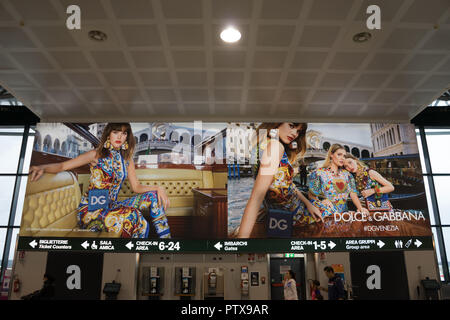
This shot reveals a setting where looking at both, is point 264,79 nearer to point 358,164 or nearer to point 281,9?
point 281,9

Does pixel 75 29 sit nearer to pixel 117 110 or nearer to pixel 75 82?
pixel 75 82

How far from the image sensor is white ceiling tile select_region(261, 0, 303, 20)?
16.7 ft

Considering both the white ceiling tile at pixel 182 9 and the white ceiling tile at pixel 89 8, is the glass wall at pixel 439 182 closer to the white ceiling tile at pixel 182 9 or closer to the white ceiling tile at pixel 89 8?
the white ceiling tile at pixel 182 9

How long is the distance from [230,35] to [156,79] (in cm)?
221

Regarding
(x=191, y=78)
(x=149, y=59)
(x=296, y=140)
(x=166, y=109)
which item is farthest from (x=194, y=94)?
(x=296, y=140)

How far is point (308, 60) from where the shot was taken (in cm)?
667

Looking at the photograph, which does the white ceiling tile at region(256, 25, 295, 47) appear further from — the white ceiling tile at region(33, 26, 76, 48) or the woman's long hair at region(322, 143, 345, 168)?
the woman's long hair at region(322, 143, 345, 168)

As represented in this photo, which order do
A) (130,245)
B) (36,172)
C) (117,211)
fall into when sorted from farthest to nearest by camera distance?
(36,172) → (117,211) → (130,245)

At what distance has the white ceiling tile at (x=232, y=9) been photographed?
5.08 metres

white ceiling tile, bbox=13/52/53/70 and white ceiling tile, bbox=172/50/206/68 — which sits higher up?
white ceiling tile, bbox=13/52/53/70

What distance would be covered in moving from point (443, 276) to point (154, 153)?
381 inches

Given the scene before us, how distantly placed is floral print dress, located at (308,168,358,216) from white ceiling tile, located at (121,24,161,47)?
16.7ft

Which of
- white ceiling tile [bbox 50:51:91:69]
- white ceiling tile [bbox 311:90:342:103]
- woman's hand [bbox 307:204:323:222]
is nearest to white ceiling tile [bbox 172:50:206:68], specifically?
white ceiling tile [bbox 50:51:91:69]

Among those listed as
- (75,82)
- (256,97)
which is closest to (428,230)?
(256,97)
